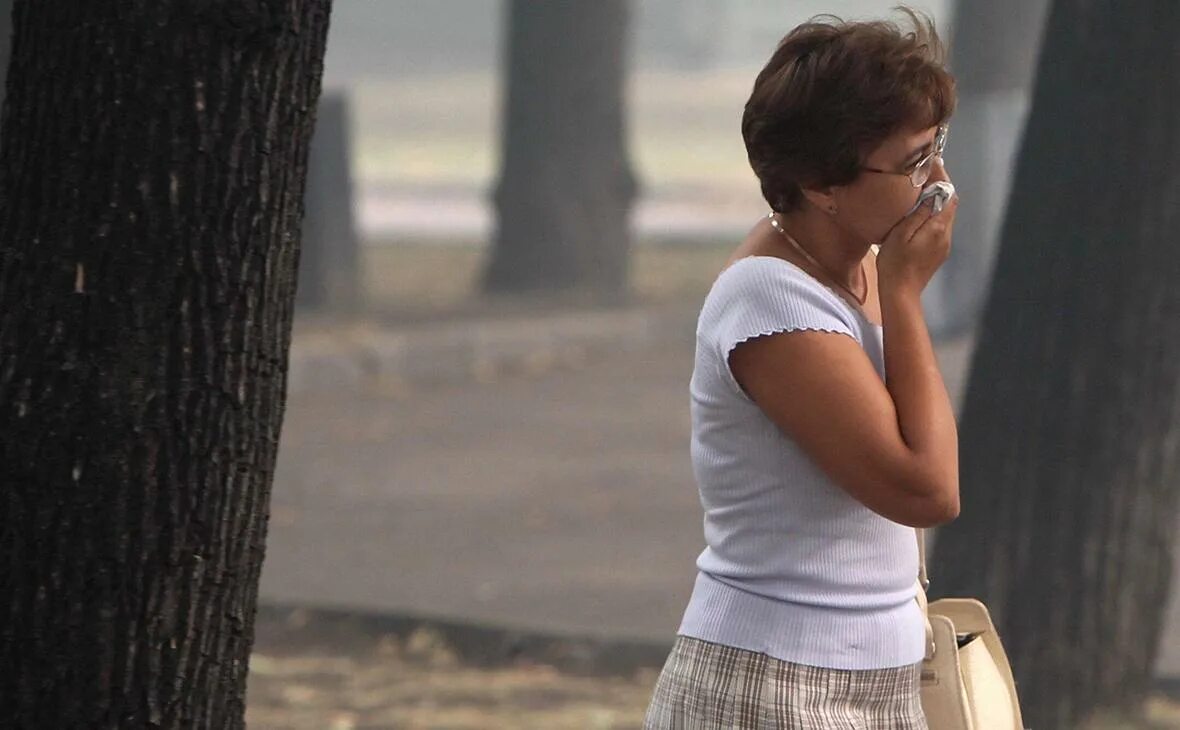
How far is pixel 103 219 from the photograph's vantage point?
2.80 metres

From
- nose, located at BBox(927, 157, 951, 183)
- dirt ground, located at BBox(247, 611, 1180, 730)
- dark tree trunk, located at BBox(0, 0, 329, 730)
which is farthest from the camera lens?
dirt ground, located at BBox(247, 611, 1180, 730)

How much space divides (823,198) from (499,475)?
7.01 m

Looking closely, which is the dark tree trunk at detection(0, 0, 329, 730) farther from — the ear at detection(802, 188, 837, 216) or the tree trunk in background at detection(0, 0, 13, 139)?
the tree trunk in background at detection(0, 0, 13, 139)

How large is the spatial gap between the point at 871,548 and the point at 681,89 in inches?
1898

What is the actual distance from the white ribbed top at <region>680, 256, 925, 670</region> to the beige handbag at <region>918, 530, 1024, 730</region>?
8 cm

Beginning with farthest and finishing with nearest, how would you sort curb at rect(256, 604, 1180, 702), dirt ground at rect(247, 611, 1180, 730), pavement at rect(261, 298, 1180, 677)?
pavement at rect(261, 298, 1180, 677), curb at rect(256, 604, 1180, 702), dirt ground at rect(247, 611, 1180, 730)

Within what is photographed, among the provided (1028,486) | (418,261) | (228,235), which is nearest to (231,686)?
(228,235)

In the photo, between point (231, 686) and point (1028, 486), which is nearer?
point (231, 686)

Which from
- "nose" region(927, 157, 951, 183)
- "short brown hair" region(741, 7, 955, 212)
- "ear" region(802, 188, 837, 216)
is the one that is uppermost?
"short brown hair" region(741, 7, 955, 212)

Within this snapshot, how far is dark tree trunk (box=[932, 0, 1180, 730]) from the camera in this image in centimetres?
509

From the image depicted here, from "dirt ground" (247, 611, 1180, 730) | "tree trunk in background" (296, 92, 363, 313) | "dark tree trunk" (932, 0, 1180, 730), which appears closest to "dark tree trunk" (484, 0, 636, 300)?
"tree trunk in background" (296, 92, 363, 313)

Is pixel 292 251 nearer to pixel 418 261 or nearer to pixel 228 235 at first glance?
pixel 228 235

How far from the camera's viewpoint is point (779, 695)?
245 centimetres

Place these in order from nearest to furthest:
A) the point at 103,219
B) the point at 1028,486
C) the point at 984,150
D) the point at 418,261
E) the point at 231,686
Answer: the point at 103,219 → the point at 231,686 → the point at 1028,486 → the point at 984,150 → the point at 418,261
